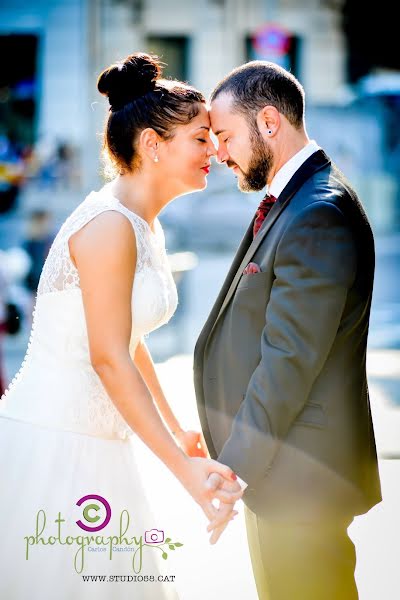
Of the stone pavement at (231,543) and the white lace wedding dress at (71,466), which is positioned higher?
the white lace wedding dress at (71,466)

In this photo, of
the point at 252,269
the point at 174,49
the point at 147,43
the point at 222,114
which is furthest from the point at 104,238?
the point at 174,49

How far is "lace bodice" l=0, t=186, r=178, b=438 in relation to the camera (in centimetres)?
336

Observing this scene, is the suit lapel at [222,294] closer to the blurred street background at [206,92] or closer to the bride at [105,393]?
the bride at [105,393]

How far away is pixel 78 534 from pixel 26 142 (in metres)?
24.8

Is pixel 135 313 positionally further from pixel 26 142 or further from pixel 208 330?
pixel 26 142

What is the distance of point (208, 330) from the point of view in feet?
10.9

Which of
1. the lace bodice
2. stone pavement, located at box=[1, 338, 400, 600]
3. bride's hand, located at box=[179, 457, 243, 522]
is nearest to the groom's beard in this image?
the lace bodice

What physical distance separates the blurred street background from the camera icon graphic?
9.88m

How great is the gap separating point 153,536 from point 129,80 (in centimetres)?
160

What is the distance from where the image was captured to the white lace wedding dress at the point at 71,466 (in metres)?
3.33

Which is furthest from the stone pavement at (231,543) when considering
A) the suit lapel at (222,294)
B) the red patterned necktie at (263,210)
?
the red patterned necktie at (263,210)

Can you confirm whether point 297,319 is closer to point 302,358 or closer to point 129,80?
point 302,358

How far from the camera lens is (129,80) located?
3.48 meters

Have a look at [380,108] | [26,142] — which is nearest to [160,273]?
[380,108]
